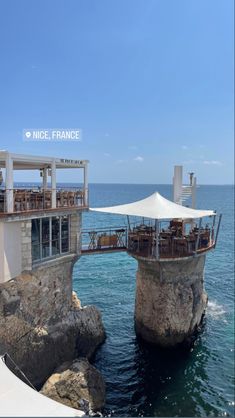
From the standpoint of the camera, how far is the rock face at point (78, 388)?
1169 cm

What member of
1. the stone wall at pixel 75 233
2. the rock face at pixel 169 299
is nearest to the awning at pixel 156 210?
the stone wall at pixel 75 233

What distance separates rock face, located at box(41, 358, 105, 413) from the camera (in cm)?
1169

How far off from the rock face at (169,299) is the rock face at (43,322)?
3.13 m

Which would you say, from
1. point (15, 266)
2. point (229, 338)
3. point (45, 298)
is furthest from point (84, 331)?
point (229, 338)

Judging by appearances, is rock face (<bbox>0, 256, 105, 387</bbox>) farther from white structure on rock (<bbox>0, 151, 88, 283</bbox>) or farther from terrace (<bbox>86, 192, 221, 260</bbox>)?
terrace (<bbox>86, 192, 221, 260</bbox>)

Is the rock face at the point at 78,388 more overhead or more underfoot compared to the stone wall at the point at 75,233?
more underfoot

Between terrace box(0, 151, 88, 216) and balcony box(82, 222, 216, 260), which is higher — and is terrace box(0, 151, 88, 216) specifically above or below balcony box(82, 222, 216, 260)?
above

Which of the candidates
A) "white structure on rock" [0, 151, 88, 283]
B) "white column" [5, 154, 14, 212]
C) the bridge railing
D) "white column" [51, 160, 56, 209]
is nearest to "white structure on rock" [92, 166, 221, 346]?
the bridge railing

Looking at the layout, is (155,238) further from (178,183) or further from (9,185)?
(9,185)

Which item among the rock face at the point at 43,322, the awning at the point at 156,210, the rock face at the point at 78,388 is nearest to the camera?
the rock face at the point at 78,388

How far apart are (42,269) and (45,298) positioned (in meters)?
1.25

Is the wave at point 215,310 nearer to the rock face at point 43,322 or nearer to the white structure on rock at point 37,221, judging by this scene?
the rock face at point 43,322

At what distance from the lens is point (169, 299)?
16.2 meters

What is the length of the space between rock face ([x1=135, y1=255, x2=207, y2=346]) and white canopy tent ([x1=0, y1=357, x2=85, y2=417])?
29.1 feet
